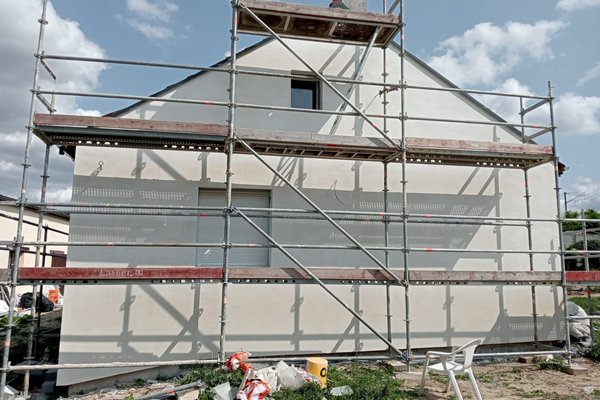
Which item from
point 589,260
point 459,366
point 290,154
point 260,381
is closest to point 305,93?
point 290,154

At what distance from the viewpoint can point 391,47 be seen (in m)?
8.40

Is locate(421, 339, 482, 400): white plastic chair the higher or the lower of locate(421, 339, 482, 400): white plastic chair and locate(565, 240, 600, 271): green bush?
the lower

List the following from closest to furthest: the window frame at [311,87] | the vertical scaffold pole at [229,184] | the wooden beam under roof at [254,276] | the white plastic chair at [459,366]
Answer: the white plastic chair at [459,366] → the wooden beam under roof at [254,276] → the vertical scaffold pole at [229,184] → the window frame at [311,87]

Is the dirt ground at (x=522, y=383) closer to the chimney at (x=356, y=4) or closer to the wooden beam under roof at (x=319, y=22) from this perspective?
the wooden beam under roof at (x=319, y=22)

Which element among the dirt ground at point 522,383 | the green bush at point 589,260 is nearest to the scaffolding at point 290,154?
the dirt ground at point 522,383

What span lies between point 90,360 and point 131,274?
6.06 feet

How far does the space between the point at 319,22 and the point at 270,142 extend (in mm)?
2499

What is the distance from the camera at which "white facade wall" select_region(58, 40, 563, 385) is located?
6.82 m

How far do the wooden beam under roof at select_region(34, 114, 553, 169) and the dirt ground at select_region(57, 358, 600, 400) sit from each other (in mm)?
3416

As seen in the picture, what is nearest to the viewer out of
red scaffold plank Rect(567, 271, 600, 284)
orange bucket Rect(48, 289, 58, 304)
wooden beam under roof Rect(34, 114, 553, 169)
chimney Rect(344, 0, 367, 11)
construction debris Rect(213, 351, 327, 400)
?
construction debris Rect(213, 351, 327, 400)

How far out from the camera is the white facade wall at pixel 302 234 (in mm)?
6816

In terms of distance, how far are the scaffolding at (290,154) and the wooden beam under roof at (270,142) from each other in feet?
0.05

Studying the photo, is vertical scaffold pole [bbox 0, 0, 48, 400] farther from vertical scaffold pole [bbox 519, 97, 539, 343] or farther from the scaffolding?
vertical scaffold pole [bbox 519, 97, 539, 343]

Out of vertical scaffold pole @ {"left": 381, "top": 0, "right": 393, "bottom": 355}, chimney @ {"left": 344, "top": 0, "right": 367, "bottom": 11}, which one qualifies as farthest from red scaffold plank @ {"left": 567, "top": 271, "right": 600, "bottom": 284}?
chimney @ {"left": 344, "top": 0, "right": 367, "bottom": 11}
